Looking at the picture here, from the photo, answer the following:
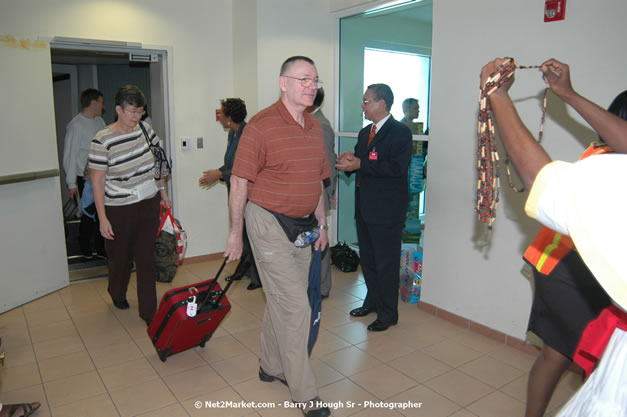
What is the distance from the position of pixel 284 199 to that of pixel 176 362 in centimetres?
135

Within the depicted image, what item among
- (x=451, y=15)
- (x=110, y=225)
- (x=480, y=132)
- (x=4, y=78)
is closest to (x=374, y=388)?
(x=480, y=132)

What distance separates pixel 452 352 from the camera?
3.09 m

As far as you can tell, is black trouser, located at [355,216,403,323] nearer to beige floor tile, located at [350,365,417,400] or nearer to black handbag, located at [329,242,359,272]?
beige floor tile, located at [350,365,417,400]

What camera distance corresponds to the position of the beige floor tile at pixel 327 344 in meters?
3.09

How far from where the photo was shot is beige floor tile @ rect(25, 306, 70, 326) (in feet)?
11.5

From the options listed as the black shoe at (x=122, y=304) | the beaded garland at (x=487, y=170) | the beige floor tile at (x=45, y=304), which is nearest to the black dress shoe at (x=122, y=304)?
the black shoe at (x=122, y=304)

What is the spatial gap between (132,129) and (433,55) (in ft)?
7.08

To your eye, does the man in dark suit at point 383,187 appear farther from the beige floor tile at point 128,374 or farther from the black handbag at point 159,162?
the beige floor tile at point 128,374

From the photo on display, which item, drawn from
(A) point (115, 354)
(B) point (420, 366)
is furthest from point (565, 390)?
(A) point (115, 354)

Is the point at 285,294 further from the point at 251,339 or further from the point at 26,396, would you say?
the point at 26,396

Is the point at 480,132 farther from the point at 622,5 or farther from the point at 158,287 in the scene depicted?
the point at 158,287

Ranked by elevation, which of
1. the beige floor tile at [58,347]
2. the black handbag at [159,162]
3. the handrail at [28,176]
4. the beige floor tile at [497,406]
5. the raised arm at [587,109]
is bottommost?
the beige floor tile at [58,347]

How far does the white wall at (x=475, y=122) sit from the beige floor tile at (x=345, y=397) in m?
1.18

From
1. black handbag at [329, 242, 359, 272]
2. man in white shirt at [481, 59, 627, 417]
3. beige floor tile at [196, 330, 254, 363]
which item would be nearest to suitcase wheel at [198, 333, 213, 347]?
beige floor tile at [196, 330, 254, 363]
